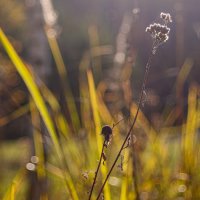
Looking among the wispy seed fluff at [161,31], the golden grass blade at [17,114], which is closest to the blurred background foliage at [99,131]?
the golden grass blade at [17,114]

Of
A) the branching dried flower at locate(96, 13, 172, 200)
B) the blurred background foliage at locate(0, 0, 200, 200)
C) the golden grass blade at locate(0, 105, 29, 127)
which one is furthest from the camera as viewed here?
the golden grass blade at locate(0, 105, 29, 127)

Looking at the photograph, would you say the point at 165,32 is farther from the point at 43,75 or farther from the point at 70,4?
the point at 70,4

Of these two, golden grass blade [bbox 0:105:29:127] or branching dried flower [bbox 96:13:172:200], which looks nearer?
branching dried flower [bbox 96:13:172:200]

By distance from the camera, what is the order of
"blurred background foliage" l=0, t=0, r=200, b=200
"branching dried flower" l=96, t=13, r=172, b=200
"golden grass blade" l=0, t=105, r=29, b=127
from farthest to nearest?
"golden grass blade" l=0, t=105, r=29, b=127 → "blurred background foliage" l=0, t=0, r=200, b=200 → "branching dried flower" l=96, t=13, r=172, b=200

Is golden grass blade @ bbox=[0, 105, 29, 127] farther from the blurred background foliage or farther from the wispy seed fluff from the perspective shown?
the wispy seed fluff

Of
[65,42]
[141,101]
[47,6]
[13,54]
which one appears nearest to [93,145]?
[13,54]

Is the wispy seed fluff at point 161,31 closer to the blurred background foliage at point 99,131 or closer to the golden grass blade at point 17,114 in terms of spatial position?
the blurred background foliage at point 99,131

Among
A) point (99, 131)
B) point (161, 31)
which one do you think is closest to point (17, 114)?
point (99, 131)

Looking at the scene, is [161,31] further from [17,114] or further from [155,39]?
[17,114]

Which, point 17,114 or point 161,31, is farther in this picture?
point 17,114

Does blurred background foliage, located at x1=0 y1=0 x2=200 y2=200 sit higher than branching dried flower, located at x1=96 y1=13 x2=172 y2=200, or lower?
higher

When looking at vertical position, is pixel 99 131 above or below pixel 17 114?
below

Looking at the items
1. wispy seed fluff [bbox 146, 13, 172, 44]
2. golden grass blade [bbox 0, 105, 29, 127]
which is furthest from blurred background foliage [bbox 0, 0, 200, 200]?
wispy seed fluff [bbox 146, 13, 172, 44]
